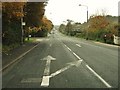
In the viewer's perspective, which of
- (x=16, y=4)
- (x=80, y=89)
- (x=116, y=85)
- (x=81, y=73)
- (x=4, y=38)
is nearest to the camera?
(x=80, y=89)

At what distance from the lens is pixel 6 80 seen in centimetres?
1208

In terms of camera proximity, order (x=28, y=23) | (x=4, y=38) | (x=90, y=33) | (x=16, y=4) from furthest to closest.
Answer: (x=90, y=33)
(x=28, y=23)
(x=4, y=38)
(x=16, y=4)

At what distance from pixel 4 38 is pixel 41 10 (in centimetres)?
1605

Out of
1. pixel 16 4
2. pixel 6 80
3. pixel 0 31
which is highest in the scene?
pixel 16 4

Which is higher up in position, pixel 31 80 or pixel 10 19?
pixel 10 19

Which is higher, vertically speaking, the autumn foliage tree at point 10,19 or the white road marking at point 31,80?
the autumn foliage tree at point 10,19

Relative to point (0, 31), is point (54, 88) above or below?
below

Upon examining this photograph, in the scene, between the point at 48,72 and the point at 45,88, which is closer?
the point at 45,88

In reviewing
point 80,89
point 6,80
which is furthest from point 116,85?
point 6,80

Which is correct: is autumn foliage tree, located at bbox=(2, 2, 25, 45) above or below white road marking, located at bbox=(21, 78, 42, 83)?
above

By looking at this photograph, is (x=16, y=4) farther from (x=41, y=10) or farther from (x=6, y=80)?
(x=41, y=10)

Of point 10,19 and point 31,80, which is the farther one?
point 10,19

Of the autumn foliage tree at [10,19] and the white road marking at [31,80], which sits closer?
the white road marking at [31,80]

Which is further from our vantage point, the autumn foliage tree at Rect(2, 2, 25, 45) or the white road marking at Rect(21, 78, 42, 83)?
the autumn foliage tree at Rect(2, 2, 25, 45)
